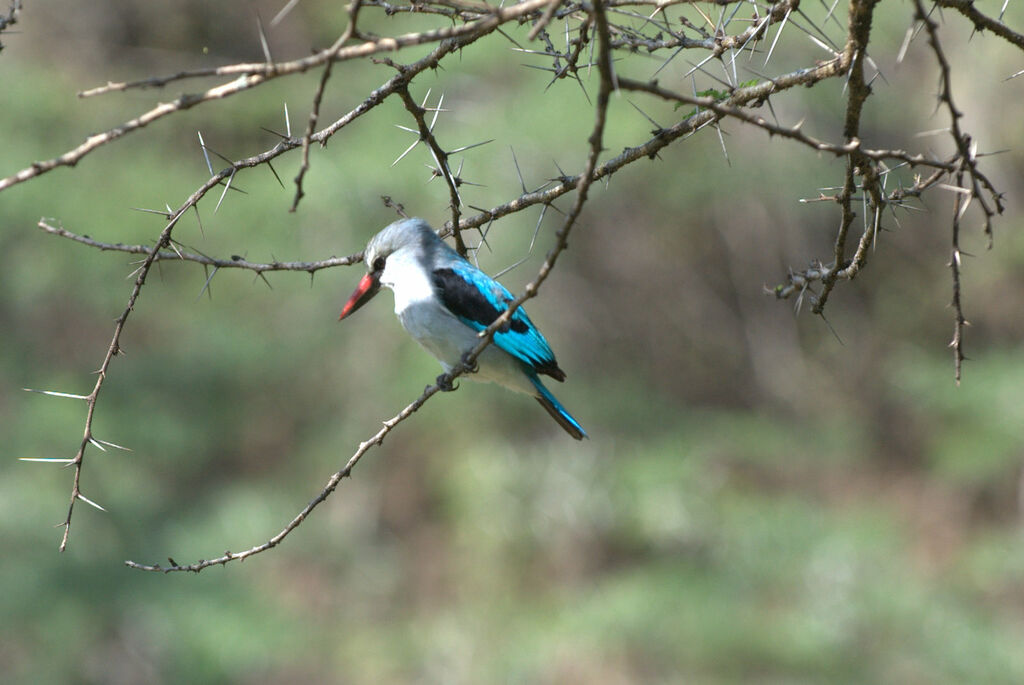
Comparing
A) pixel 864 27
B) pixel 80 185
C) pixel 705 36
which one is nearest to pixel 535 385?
pixel 705 36

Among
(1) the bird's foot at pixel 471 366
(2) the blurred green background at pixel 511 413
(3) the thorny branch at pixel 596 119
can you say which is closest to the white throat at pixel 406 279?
(1) the bird's foot at pixel 471 366

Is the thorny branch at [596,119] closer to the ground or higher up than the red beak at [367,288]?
closer to the ground

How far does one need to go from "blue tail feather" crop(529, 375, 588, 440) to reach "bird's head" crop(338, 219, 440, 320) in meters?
0.62

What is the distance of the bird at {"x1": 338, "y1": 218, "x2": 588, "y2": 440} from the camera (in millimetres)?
3742

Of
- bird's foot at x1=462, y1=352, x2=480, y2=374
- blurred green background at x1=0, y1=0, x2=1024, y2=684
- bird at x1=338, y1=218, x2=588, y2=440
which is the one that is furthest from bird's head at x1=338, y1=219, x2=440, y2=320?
blurred green background at x1=0, y1=0, x2=1024, y2=684

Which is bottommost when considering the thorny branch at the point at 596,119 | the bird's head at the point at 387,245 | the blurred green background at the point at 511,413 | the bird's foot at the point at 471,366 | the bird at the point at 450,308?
the thorny branch at the point at 596,119

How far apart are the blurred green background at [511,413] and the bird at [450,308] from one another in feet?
12.0

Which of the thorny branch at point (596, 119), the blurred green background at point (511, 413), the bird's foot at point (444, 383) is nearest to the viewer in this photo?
the thorny branch at point (596, 119)

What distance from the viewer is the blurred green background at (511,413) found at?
8.51 m

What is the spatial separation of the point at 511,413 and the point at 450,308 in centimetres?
612

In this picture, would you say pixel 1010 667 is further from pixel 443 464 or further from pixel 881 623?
pixel 443 464

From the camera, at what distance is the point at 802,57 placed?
9367mm

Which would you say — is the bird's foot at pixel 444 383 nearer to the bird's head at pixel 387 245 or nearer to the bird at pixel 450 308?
the bird at pixel 450 308

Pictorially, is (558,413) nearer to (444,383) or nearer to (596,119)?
(444,383)
